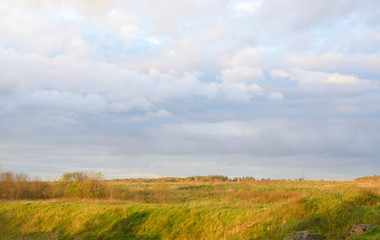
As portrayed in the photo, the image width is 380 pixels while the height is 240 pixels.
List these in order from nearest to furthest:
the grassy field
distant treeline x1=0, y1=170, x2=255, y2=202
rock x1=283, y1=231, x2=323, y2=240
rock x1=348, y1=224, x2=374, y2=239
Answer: rock x1=348, y1=224, x2=374, y2=239 < rock x1=283, y1=231, x2=323, y2=240 < the grassy field < distant treeline x1=0, y1=170, x2=255, y2=202

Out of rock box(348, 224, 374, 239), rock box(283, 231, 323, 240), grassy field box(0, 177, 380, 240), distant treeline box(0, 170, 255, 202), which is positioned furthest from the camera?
distant treeline box(0, 170, 255, 202)

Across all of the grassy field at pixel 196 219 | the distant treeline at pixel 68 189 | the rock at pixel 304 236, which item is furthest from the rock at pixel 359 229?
the distant treeline at pixel 68 189

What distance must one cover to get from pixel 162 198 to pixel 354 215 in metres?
18.2

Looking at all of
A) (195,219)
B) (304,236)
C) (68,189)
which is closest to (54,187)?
(68,189)

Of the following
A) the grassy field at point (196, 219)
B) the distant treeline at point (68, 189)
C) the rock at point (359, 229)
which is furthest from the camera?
the distant treeline at point (68, 189)

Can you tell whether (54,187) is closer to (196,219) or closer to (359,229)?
(196,219)

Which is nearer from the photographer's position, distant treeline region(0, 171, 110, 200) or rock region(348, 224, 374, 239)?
rock region(348, 224, 374, 239)

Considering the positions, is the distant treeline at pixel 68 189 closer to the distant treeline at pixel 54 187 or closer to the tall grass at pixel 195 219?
the distant treeline at pixel 54 187

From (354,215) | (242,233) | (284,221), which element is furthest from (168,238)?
(354,215)

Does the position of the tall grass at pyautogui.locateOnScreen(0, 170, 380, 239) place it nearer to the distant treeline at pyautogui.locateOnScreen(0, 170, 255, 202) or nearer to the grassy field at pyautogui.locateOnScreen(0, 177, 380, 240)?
the grassy field at pyautogui.locateOnScreen(0, 177, 380, 240)

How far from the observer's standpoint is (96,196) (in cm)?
3053

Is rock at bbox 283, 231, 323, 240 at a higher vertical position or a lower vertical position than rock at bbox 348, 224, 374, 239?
lower

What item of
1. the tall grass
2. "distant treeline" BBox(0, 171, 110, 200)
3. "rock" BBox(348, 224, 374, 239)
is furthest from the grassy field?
"distant treeline" BBox(0, 171, 110, 200)

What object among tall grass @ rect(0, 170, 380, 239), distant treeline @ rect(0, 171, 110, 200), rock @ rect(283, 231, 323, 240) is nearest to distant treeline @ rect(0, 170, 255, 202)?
distant treeline @ rect(0, 171, 110, 200)
